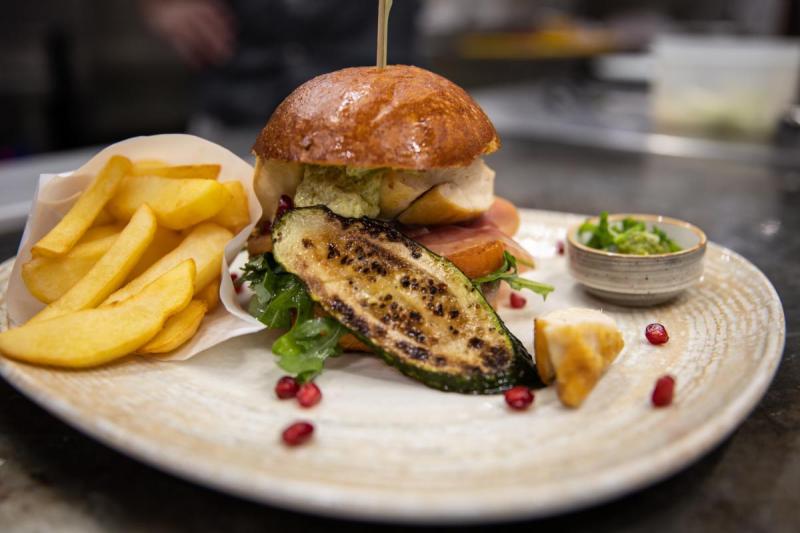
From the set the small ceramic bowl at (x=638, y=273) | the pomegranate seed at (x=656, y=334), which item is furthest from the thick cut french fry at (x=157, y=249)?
the pomegranate seed at (x=656, y=334)

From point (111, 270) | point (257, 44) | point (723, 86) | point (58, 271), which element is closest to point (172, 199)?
point (111, 270)

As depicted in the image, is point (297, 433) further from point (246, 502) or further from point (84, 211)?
point (84, 211)

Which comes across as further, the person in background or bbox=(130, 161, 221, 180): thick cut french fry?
the person in background

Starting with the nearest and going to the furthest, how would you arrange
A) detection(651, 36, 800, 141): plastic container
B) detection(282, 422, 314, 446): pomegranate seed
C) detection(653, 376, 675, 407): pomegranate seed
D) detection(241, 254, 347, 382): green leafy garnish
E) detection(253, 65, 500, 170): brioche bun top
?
detection(282, 422, 314, 446): pomegranate seed < detection(653, 376, 675, 407): pomegranate seed < detection(241, 254, 347, 382): green leafy garnish < detection(253, 65, 500, 170): brioche bun top < detection(651, 36, 800, 141): plastic container

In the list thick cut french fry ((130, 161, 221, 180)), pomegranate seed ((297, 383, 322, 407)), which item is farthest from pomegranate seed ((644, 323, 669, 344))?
thick cut french fry ((130, 161, 221, 180))

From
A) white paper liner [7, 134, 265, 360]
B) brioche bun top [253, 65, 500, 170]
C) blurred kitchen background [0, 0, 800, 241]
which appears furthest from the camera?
blurred kitchen background [0, 0, 800, 241]

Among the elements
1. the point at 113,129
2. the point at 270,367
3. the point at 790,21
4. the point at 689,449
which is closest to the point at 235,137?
the point at 113,129

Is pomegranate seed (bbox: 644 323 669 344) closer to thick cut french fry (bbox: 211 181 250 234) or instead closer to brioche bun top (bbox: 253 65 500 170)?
brioche bun top (bbox: 253 65 500 170)
